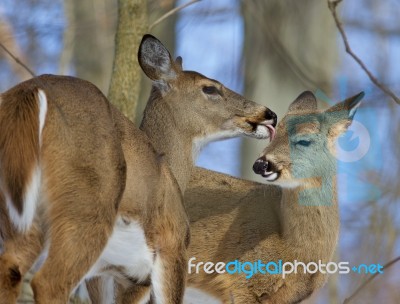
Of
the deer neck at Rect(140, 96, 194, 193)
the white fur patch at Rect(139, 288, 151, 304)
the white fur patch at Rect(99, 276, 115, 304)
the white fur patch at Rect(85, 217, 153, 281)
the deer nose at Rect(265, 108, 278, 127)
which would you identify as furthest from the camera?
the deer nose at Rect(265, 108, 278, 127)

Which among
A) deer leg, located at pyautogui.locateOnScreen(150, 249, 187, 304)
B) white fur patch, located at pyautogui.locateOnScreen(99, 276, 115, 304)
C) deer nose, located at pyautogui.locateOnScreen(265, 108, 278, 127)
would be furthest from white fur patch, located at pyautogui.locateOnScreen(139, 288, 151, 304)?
deer nose, located at pyautogui.locateOnScreen(265, 108, 278, 127)

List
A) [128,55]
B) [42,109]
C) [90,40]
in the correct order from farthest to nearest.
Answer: [90,40] < [128,55] < [42,109]

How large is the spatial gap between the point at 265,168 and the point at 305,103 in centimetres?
96

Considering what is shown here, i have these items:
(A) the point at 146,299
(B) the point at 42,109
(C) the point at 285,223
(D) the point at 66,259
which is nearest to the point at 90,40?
(C) the point at 285,223

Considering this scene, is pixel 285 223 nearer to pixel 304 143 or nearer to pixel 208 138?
pixel 304 143

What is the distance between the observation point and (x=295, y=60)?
10.3 metres

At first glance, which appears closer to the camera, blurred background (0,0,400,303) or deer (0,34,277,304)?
deer (0,34,277,304)

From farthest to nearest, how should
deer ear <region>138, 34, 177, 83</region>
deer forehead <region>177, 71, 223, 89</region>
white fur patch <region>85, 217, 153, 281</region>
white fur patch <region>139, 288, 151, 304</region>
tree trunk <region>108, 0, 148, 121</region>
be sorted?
tree trunk <region>108, 0, 148, 121</region>
deer forehead <region>177, 71, 223, 89</region>
deer ear <region>138, 34, 177, 83</region>
white fur patch <region>139, 288, 151, 304</region>
white fur patch <region>85, 217, 153, 281</region>

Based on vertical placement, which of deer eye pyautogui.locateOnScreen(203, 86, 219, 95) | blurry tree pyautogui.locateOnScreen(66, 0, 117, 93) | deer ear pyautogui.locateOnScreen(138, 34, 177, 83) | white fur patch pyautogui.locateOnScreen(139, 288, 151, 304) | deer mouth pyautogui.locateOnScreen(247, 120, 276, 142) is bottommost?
blurry tree pyautogui.locateOnScreen(66, 0, 117, 93)

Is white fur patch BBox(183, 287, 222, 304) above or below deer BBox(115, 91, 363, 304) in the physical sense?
below

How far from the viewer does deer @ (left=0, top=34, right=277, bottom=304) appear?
16.5 ft

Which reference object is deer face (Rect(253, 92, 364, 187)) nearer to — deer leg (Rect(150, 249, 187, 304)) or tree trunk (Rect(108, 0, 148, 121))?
tree trunk (Rect(108, 0, 148, 121))

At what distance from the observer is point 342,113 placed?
7.14 meters

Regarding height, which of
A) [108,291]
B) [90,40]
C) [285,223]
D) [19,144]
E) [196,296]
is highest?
[19,144]
